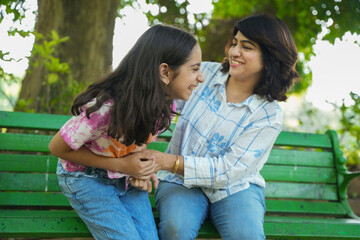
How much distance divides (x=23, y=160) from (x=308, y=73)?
429cm

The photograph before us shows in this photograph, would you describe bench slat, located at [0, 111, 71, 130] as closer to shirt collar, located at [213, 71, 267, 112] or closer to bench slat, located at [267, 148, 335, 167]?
shirt collar, located at [213, 71, 267, 112]

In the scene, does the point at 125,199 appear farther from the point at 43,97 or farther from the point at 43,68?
the point at 43,68

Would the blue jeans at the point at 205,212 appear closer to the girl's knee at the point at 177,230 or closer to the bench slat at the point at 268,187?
the girl's knee at the point at 177,230

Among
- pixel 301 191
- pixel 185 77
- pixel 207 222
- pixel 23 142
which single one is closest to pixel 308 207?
pixel 301 191

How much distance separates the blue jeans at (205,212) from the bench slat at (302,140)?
0.78 metres

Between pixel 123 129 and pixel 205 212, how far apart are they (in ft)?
2.72

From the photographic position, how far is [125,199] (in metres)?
2.25

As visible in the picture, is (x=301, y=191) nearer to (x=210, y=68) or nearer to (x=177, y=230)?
(x=210, y=68)

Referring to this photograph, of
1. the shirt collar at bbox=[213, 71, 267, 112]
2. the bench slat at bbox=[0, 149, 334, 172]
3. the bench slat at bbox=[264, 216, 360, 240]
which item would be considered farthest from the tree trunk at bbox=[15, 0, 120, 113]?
the bench slat at bbox=[264, 216, 360, 240]

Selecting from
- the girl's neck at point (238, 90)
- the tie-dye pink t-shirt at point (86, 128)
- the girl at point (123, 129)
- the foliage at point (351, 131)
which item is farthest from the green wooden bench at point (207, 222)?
the foliage at point (351, 131)

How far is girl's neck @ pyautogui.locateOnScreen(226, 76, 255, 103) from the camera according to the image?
2576 mm

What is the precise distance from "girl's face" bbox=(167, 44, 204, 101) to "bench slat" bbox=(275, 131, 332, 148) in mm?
1236

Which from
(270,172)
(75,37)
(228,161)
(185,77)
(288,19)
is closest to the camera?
(185,77)

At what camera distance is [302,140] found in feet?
10.6
